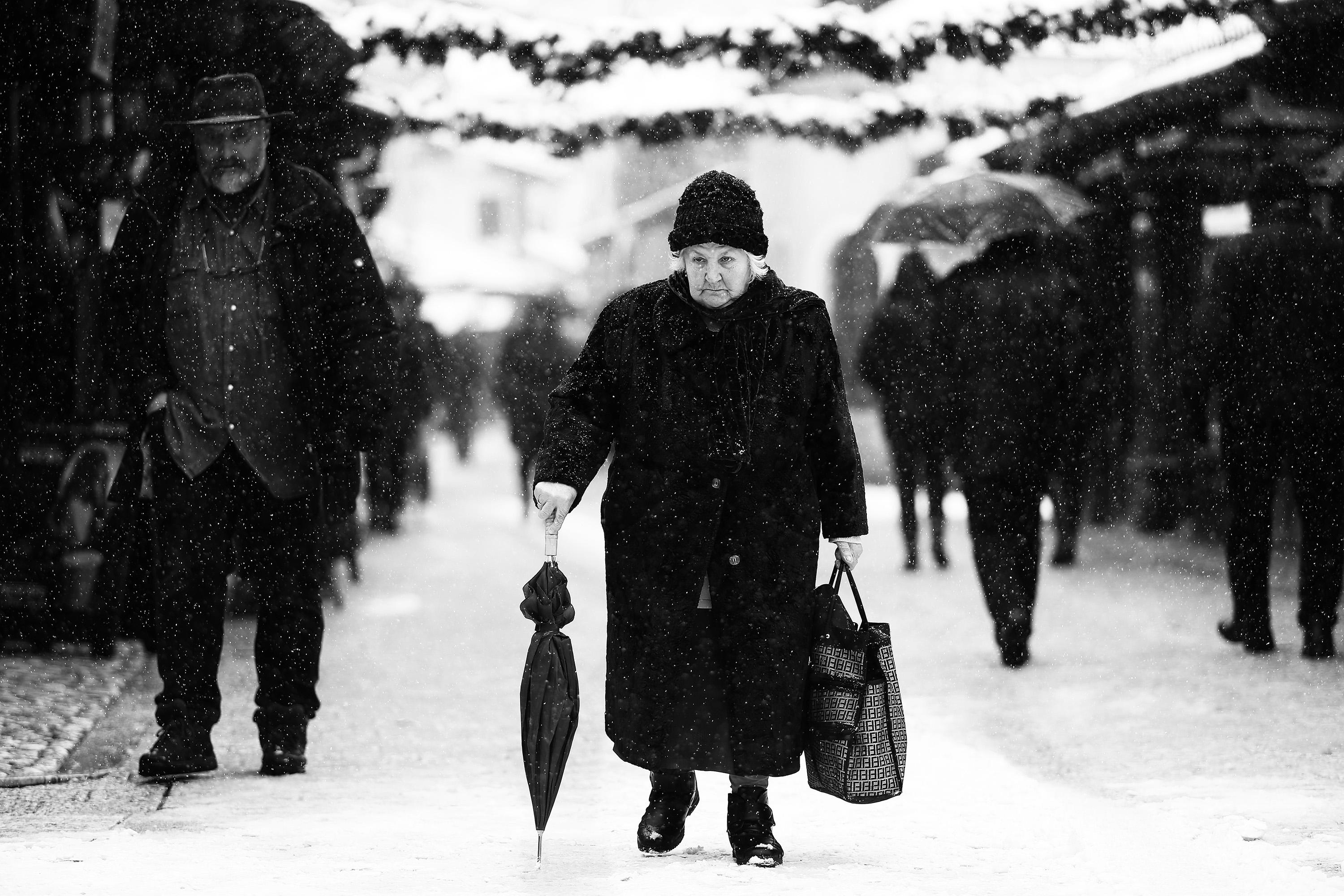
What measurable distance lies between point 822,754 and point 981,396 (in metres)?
4.41

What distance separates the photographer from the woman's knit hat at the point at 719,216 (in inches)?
182

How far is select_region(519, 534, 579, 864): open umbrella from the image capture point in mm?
4547

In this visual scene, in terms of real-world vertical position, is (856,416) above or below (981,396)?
below

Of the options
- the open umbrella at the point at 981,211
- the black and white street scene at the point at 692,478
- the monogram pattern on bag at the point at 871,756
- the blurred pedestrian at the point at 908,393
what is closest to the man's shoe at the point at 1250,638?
the black and white street scene at the point at 692,478

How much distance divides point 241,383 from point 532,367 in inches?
418

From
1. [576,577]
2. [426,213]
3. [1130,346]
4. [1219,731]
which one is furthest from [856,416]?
[426,213]

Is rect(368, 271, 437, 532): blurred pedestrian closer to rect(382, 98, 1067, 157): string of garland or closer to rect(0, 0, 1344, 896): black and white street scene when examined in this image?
rect(0, 0, 1344, 896): black and white street scene

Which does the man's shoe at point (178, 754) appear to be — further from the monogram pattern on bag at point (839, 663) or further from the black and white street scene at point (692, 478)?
the monogram pattern on bag at point (839, 663)

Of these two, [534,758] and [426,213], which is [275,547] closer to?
[534,758]

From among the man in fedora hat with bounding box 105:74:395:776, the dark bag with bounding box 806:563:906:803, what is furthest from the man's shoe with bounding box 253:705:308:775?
the dark bag with bounding box 806:563:906:803

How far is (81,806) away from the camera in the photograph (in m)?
5.50

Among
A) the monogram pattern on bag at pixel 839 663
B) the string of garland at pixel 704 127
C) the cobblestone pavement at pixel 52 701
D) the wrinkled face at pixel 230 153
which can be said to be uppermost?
the string of garland at pixel 704 127

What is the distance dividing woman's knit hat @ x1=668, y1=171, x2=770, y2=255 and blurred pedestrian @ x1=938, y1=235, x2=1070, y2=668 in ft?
13.6

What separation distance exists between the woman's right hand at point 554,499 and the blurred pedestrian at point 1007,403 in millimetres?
4221
